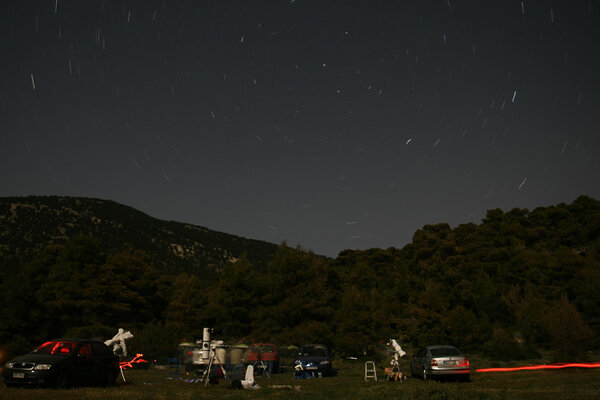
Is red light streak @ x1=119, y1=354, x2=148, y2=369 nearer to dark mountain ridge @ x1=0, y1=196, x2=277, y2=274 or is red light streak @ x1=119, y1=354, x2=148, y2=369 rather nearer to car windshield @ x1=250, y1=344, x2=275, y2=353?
car windshield @ x1=250, y1=344, x2=275, y2=353

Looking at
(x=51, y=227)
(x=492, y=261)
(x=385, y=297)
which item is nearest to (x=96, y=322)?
(x=385, y=297)

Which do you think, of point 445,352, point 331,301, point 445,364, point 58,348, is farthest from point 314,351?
point 331,301

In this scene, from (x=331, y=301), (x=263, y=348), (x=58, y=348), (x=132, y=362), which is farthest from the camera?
(x=331, y=301)

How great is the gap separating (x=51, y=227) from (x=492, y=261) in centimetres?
9249

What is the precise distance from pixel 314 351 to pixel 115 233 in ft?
330

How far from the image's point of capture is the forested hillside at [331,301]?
40.1 metres

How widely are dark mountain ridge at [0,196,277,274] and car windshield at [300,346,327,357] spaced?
81194mm

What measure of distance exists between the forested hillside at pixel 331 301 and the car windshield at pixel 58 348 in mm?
21497

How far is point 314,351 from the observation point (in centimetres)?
2473

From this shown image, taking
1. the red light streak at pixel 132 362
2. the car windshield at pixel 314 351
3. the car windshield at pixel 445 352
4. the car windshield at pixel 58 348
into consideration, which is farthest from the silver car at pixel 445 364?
the red light streak at pixel 132 362

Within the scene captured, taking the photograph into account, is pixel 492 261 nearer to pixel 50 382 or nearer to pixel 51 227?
pixel 50 382

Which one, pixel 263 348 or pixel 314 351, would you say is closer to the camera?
pixel 314 351

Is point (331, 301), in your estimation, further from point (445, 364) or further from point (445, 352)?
point (445, 364)

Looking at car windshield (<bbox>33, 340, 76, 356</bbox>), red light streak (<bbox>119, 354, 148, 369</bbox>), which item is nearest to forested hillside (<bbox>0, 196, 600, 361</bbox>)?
red light streak (<bbox>119, 354, 148, 369</bbox>)
